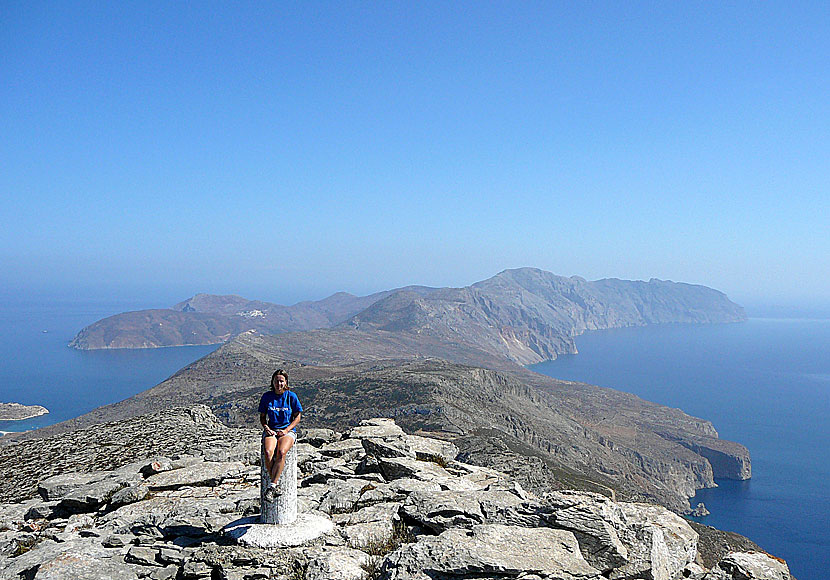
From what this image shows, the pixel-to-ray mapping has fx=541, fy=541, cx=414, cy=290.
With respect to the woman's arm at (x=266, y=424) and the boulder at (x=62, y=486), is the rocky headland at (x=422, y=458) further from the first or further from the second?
the woman's arm at (x=266, y=424)

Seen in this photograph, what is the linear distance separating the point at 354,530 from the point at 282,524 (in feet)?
6.42

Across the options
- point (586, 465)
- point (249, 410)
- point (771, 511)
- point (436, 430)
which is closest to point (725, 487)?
point (771, 511)

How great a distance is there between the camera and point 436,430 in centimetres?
10425

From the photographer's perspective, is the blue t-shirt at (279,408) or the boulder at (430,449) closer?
the blue t-shirt at (279,408)

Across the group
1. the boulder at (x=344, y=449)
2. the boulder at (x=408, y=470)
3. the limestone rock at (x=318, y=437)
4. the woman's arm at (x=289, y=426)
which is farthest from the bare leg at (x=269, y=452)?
the limestone rock at (x=318, y=437)

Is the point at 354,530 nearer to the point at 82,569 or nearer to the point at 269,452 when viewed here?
the point at 269,452

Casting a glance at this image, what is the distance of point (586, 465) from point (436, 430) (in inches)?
1964

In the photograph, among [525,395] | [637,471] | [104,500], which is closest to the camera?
[104,500]

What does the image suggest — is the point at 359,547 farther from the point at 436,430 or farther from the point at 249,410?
the point at 249,410

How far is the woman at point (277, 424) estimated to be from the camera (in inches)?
538

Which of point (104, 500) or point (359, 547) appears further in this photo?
point (104, 500)

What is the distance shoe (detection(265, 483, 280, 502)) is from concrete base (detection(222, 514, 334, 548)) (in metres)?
0.72

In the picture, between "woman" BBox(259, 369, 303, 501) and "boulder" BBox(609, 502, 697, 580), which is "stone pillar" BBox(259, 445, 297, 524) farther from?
"boulder" BBox(609, 502, 697, 580)

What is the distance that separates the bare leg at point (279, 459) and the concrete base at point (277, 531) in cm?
122
